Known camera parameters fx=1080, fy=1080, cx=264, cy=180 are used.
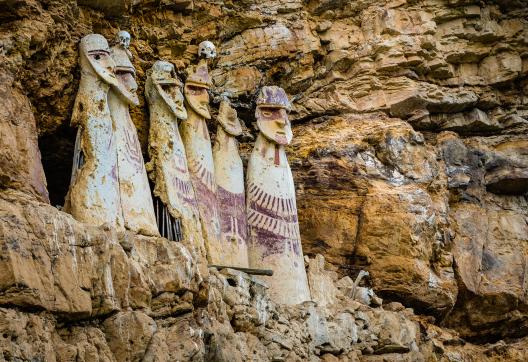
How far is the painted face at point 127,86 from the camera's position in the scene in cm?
816

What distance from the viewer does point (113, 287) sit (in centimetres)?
619

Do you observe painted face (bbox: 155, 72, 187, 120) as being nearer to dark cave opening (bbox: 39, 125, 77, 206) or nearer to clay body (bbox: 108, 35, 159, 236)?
clay body (bbox: 108, 35, 159, 236)

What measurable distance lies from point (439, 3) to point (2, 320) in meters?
7.07

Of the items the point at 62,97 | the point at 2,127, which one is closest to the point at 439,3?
the point at 62,97

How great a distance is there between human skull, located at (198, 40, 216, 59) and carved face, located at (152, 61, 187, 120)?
2.00ft

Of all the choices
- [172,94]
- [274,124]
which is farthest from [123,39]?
[274,124]

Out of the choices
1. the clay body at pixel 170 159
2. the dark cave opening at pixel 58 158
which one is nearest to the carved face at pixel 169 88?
the clay body at pixel 170 159

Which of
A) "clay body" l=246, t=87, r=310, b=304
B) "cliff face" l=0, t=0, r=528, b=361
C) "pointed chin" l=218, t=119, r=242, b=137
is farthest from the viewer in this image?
"pointed chin" l=218, t=119, r=242, b=137

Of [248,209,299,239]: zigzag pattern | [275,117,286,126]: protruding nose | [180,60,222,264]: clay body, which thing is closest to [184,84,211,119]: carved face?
[180,60,222,264]: clay body

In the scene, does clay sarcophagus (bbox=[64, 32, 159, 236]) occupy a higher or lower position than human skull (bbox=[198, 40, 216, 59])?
lower

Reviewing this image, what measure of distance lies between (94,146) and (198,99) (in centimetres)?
162

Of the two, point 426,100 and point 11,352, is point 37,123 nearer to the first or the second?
point 11,352

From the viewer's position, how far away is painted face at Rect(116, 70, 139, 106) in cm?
816

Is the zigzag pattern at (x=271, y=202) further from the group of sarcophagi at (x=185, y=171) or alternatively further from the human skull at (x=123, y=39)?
the human skull at (x=123, y=39)
